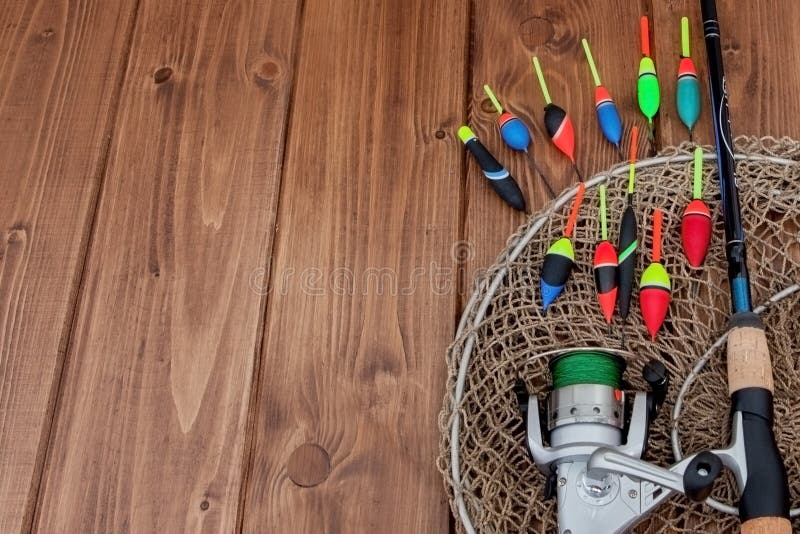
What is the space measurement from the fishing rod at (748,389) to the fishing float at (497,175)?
9.8 inches

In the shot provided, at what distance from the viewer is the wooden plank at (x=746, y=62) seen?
1275 mm

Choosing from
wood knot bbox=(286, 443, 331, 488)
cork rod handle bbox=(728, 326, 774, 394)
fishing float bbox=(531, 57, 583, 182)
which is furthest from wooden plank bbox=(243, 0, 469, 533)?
cork rod handle bbox=(728, 326, 774, 394)

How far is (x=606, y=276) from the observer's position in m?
1.13

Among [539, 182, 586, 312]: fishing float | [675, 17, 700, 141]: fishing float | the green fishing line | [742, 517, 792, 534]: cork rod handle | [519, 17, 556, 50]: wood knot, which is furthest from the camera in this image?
[519, 17, 556, 50]: wood knot

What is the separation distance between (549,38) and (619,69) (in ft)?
0.37

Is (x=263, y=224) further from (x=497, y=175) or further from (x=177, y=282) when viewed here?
(x=497, y=175)

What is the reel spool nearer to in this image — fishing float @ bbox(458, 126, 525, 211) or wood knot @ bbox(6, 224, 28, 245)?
fishing float @ bbox(458, 126, 525, 211)

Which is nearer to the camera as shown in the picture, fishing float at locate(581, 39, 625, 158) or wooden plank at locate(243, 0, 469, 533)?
wooden plank at locate(243, 0, 469, 533)

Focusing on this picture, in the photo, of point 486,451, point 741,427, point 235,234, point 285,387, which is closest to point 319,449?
point 285,387

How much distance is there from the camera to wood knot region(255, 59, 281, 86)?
1.42 metres

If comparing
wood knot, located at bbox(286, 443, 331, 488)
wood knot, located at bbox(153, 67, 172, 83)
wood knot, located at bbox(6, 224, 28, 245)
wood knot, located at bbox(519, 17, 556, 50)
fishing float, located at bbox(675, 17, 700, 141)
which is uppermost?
wood knot, located at bbox(519, 17, 556, 50)

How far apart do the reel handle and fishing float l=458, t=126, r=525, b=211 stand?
1.07ft

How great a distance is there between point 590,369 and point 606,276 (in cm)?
14

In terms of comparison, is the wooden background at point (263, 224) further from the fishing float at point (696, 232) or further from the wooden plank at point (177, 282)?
the fishing float at point (696, 232)
